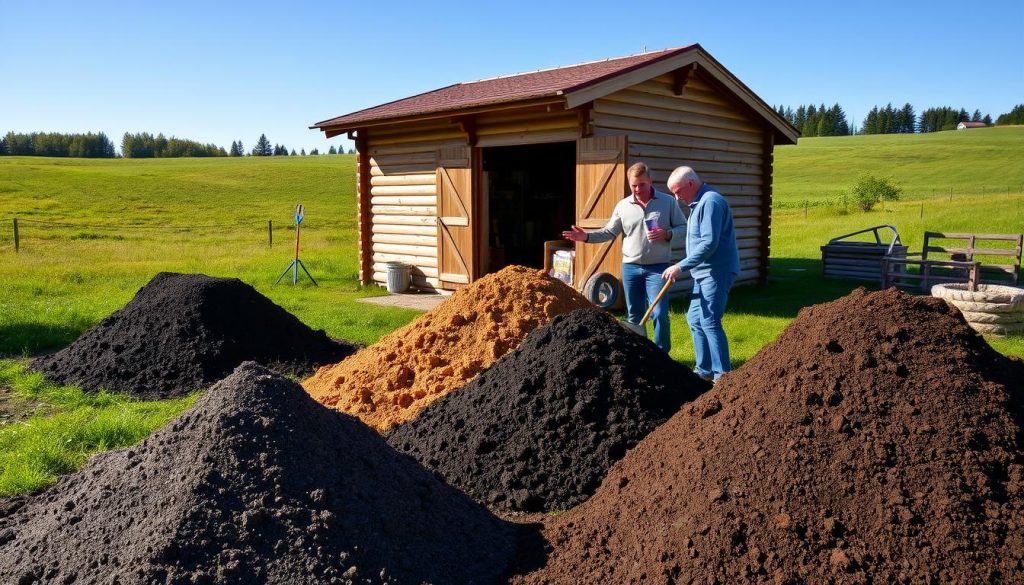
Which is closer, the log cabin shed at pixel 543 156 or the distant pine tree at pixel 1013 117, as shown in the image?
the log cabin shed at pixel 543 156

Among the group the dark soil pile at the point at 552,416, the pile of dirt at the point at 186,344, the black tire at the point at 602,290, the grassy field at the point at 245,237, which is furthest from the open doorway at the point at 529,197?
the dark soil pile at the point at 552,416

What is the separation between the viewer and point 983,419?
9.36ft

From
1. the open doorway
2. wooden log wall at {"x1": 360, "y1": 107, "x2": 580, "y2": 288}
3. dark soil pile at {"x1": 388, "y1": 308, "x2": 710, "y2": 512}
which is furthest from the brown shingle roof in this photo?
dark soil pile at {"x1": 388, "y1": 308, "x2": 710, "y2": 512}

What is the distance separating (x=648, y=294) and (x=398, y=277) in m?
6.46

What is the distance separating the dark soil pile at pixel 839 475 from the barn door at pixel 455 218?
7.88 m

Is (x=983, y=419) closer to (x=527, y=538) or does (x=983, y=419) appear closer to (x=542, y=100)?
(x=527, y=538)

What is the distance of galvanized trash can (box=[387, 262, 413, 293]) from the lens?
478 inches

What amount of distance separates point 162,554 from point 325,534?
1.75 ft

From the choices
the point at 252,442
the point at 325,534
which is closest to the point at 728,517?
the point at 325,534

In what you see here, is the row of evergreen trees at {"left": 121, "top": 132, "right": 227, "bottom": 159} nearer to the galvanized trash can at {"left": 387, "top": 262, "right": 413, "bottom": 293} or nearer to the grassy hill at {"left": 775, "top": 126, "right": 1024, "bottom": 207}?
the grassy hill at {"left": 775, "top": 126, "right": 1024, "bottom": 207}

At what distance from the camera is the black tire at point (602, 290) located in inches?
315

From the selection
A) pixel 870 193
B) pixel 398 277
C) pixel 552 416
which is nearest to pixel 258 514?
pixel 552 416

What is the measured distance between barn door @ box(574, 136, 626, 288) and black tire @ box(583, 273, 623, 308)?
0.71 m

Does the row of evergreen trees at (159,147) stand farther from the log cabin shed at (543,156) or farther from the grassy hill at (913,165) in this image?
the log cabin shed at (543,156)
